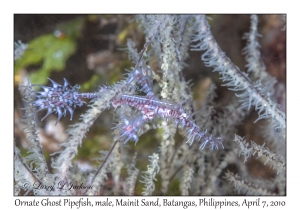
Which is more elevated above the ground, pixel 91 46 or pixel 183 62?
pixel 91 46

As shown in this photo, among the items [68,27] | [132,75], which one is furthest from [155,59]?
[68,27]

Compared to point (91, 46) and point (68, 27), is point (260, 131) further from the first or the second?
point (68, 27)

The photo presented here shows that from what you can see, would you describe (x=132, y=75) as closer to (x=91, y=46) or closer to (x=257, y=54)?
(x=91, y=46)

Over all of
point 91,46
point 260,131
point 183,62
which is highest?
point 91,46
